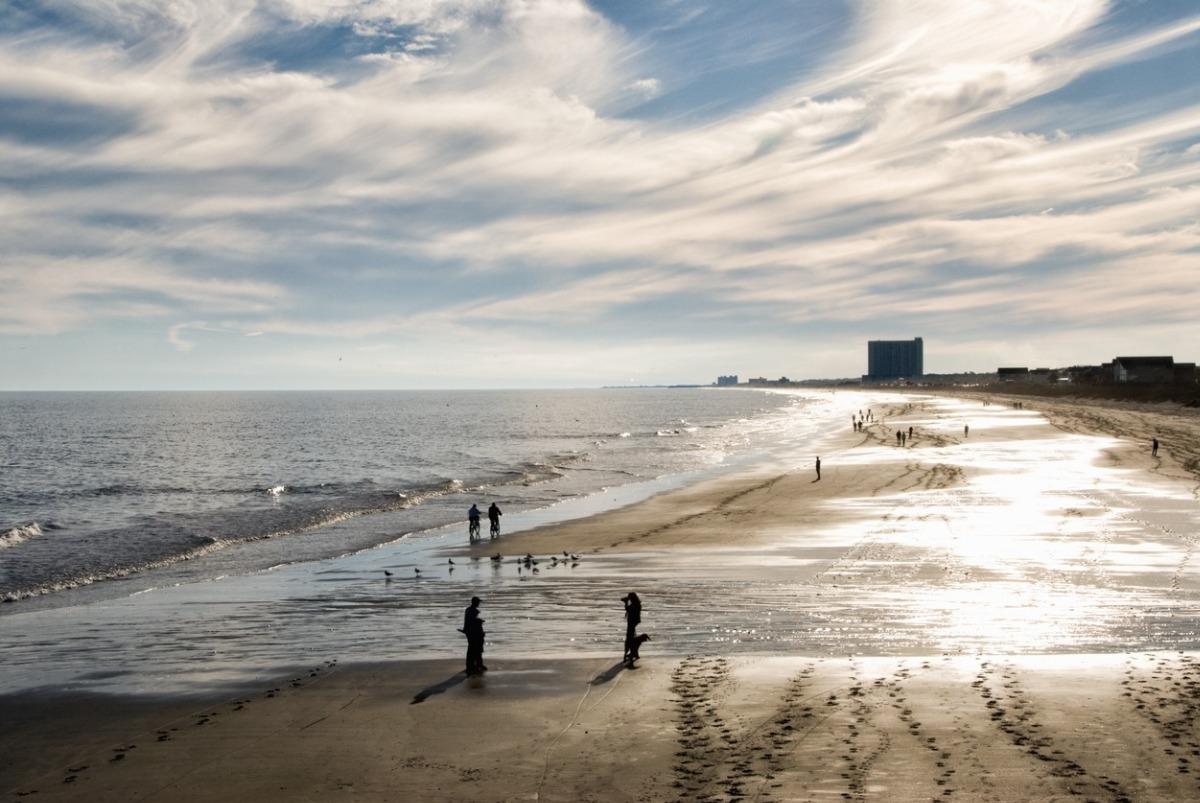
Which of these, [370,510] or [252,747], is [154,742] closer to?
[252,747]

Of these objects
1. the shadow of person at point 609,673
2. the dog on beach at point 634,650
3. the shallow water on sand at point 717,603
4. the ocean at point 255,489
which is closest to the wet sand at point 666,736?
the shadow of person at point 609,673

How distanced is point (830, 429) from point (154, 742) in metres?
113

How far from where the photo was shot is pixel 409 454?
99.6 meters

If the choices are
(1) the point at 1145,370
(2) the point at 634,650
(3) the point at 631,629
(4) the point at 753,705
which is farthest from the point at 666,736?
(1) the point at 1145,370

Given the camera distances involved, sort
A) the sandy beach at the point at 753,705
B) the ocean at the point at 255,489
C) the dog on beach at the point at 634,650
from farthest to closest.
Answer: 1. the ocean at the point at 255,489
2. the dog on beach at the point at 634,650
3. the sandy beach at the point at 753,705

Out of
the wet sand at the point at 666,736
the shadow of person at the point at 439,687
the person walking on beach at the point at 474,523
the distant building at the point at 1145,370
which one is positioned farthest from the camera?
the distant building at the point at 1145,370

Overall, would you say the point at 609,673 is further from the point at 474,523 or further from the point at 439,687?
the point at 474,523

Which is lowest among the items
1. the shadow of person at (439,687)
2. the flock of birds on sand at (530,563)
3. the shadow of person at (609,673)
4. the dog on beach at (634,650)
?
the flock of birds on sand at (530,563)

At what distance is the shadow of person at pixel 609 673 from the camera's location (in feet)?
58.9

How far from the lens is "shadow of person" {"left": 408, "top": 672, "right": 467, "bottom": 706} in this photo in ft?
57.2

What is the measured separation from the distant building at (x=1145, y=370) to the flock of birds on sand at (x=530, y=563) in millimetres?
169498

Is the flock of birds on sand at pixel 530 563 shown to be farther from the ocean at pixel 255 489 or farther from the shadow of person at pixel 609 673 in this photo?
the shadow of person at pixel 609 673

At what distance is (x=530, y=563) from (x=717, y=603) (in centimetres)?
887

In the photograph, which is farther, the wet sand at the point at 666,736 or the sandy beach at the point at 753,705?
the sandy beach at the point at 753,705
